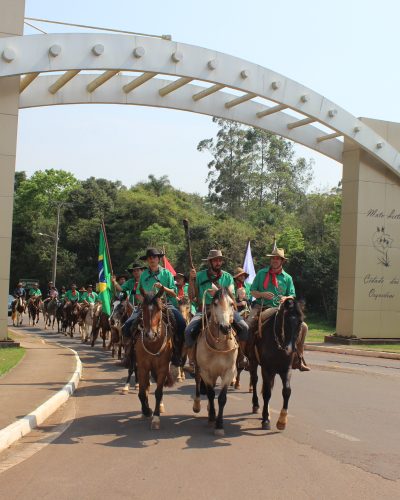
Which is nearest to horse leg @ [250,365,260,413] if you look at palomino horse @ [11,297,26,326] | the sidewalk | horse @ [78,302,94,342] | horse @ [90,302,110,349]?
the sidewalk

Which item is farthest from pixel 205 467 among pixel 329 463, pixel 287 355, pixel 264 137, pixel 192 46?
pixel 264 137

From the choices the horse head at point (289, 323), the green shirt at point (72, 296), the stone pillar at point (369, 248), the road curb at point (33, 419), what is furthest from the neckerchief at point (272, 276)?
the green shirt at point (72, 296)

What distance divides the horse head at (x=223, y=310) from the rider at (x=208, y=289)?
43 cm

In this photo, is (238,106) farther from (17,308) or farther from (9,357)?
(17,308)

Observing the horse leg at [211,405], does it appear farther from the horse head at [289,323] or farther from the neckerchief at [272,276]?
the neckerchief at [272,276]

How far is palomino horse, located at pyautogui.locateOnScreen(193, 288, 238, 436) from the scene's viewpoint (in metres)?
9.08

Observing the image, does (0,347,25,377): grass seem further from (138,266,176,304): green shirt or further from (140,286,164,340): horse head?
(140,286,164,340): horse head

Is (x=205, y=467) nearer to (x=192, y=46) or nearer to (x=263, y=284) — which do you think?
(x=263, y=284)

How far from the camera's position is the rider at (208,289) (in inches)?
391

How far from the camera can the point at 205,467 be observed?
721cm

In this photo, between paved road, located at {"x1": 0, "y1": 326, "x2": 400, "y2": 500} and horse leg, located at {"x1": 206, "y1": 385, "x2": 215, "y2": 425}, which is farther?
horse leg, located at {"x1": 206, "y1": 385, "x2": 215, "y2": 425}

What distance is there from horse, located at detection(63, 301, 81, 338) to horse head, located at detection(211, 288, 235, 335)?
22.4 m

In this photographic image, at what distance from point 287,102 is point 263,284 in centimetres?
1545

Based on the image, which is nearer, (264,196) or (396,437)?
(396,437)
